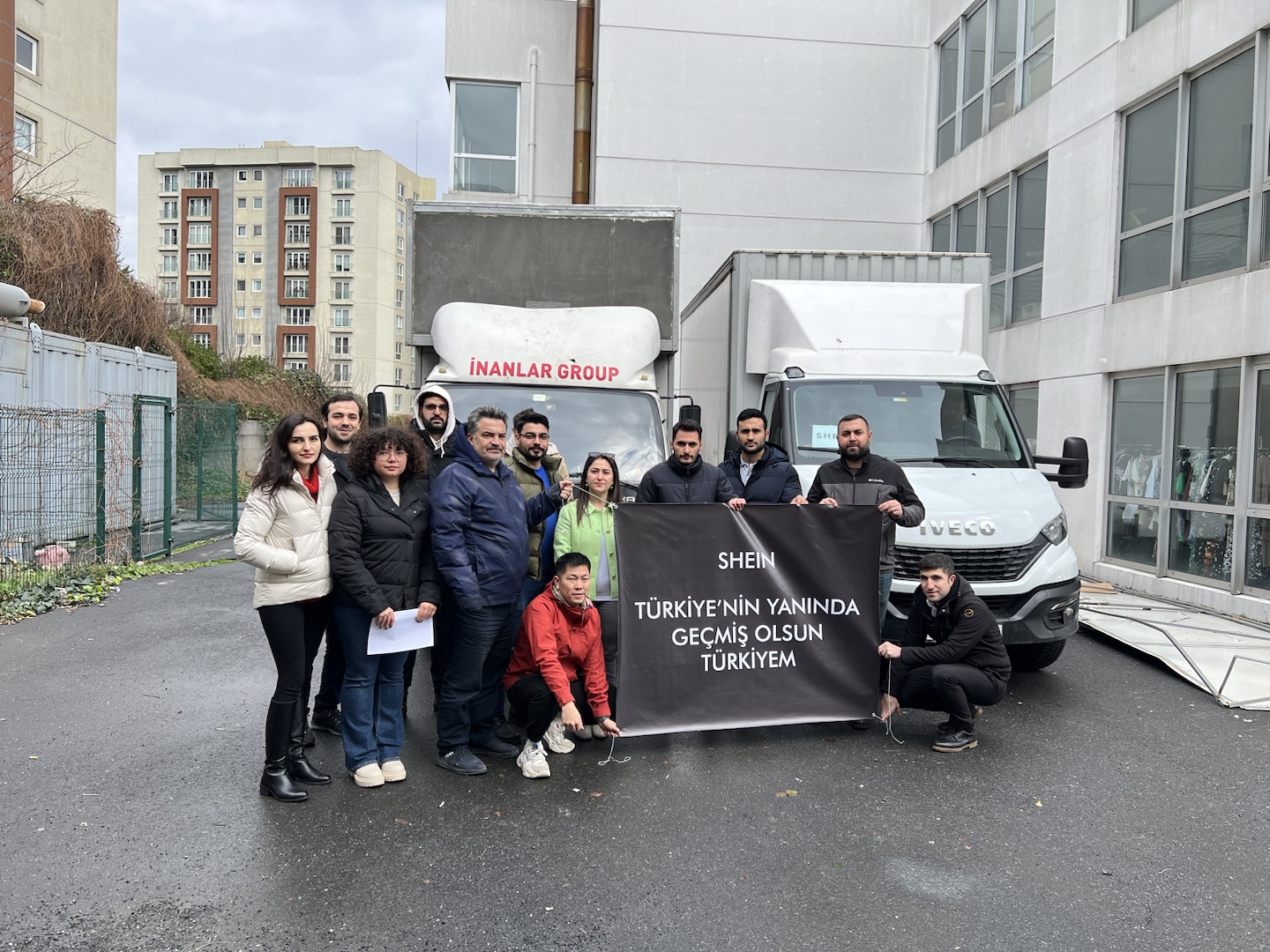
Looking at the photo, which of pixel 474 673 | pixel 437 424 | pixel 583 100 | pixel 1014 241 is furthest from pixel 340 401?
pixel 583 100

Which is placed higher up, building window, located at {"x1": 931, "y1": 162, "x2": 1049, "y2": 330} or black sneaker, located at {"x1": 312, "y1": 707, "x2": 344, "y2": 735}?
building window, located at {"x1": 931, "y1": 162, "x2": 1049, "y2": 330}

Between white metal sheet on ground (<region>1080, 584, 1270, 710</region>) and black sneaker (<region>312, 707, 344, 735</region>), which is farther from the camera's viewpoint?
white metal sheet on ground (<region>1080, 584, 1270, 710</region>)

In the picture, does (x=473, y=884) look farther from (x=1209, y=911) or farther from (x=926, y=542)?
(x=926, y=542)

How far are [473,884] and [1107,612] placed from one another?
766 cm

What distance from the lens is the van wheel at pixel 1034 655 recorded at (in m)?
7.01

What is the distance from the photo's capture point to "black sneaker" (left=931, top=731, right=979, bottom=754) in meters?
5.42

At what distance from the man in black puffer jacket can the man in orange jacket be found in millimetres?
950

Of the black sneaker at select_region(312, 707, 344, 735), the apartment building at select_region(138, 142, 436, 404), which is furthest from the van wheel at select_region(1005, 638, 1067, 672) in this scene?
the apartment building at select_region(138, 142, 436, 404)

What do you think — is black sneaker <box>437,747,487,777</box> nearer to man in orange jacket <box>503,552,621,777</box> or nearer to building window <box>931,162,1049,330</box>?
man in orange jacket <box>503,552,621,777</box>

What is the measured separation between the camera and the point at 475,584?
15.7ft

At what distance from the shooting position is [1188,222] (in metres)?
10.5

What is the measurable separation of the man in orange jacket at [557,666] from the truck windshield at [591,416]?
190cm

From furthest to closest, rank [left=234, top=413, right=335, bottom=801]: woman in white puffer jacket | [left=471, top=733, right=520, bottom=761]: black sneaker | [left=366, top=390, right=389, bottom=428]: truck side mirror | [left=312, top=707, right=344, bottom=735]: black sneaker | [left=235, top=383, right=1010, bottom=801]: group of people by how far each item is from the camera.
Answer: [left=366, top=390, right=389, bottom=428]: truck side mirror
[left=312, top=707, right=344, bottom=735]: black sneaker
[left=471, top=733, right=520, bottom=761]: black sneaker
[left=235, top=383, right=1010, bottom=801]: group of people
[left=234, top=413, right=335, bottom=801]: woman in white puffer jacket

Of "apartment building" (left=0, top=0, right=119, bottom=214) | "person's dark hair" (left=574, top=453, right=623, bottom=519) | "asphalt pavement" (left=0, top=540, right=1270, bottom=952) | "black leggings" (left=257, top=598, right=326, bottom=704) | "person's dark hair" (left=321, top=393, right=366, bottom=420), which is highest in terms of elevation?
"apartment building" (left=0, top=0, right=119, bottom=214)
